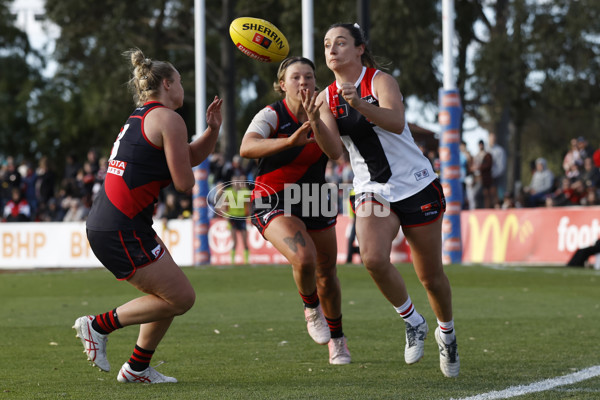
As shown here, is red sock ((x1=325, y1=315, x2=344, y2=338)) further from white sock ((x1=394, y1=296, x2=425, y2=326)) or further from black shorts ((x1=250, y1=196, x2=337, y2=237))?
white sock ((x1=394, y1=296, x2=425, y2=326))

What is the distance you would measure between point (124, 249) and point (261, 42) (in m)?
2.85

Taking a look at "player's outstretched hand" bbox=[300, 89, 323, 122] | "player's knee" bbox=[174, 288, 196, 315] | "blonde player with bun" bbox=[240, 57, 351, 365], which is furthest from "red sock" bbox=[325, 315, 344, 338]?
"player's outstretched hand" bbox=[300, 89, 323, 122]

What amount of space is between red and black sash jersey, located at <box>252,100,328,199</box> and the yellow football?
2.62ft

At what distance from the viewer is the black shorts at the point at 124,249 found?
6.05 m

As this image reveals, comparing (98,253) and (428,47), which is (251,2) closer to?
(428,47)

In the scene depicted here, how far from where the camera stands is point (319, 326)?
7539mm

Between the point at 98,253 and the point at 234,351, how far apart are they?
2257 mm

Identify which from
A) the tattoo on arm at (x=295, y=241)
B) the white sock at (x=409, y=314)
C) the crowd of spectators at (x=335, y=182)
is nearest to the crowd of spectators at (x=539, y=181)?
the crowd of spectators at (x=335, y=182)

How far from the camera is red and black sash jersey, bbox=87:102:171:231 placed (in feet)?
20.0

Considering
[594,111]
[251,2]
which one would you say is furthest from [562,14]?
[251,2]

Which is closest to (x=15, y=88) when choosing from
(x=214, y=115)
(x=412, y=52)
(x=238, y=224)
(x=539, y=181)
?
(x=412, y=52)

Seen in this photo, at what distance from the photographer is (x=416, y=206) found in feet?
21.6

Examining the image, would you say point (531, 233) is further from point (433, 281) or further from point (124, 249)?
point (124, 249)

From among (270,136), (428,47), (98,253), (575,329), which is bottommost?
(575,329)
